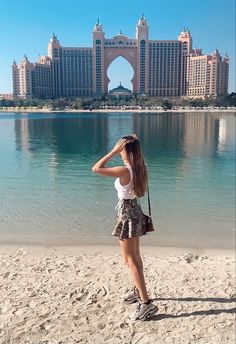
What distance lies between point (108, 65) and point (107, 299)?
16733 centimetres

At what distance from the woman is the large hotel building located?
156 metres

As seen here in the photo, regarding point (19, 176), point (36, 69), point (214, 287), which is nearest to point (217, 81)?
point (36, 69)

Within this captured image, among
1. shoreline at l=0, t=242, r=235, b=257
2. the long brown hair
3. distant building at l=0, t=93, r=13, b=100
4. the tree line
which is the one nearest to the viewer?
the long brown hair

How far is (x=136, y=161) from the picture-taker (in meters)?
3.69

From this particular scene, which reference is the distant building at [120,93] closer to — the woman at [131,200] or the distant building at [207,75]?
the distant building at [207,75]

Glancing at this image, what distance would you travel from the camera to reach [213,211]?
394 inches

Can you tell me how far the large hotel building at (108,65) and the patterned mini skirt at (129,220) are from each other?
15656 centimetres

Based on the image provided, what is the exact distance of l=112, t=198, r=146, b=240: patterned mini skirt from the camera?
382cm

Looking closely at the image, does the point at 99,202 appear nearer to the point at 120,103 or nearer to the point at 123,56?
the point at 120,103

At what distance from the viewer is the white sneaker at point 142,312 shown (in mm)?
4109

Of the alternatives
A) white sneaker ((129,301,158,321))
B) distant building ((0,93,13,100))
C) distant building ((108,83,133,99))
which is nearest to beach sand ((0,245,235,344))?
white sneaker ((129,301,158,321))

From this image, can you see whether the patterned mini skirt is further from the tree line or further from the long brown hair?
the tree line

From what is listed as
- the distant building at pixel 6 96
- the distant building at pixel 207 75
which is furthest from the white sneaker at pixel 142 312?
the distant building at pixel 6 96

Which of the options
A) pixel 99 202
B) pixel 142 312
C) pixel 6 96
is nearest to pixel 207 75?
pixel 6 96
